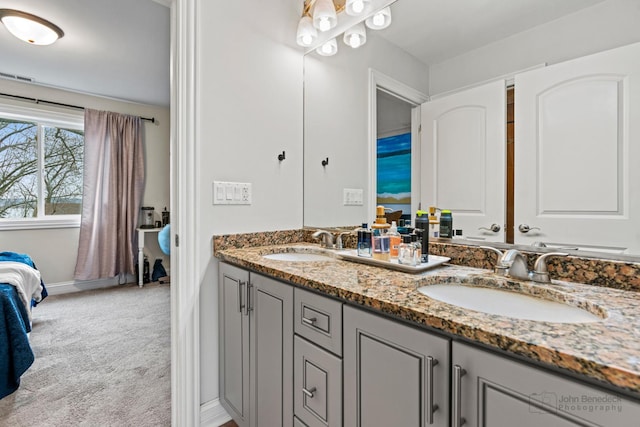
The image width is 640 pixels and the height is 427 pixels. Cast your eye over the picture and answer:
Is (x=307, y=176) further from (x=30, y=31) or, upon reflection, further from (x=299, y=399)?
(x=30, y=31)

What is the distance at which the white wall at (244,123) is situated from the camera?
5.01 ft

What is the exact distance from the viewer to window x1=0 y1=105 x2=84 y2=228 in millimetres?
3578

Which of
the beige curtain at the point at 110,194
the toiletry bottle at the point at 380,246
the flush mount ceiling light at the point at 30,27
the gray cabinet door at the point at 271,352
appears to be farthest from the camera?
the beige curtain at the point at 110,194

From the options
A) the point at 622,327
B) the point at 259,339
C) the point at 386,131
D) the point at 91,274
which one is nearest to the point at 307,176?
the point at 386,131

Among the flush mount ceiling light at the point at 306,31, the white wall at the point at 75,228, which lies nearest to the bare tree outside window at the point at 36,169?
the white wall at the point at 75,228

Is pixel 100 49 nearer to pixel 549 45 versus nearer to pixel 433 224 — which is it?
pixel 433 224

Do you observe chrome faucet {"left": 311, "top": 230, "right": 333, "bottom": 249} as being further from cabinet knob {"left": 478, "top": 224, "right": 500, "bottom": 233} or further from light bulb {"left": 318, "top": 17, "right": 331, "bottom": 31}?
light bulb {"left": 318, "top": 17, "right": 331, "bottom": 31}

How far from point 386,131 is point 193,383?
1536 mm

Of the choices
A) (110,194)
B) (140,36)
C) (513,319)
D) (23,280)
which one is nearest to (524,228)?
(513,319)

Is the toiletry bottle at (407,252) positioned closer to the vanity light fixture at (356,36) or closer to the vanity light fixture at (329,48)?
the vanity light fixture at (356,36)

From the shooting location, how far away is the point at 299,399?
3.51 feet

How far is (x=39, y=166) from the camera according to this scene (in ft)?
→ 12.3

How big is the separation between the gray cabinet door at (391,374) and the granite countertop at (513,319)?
0.05 metres

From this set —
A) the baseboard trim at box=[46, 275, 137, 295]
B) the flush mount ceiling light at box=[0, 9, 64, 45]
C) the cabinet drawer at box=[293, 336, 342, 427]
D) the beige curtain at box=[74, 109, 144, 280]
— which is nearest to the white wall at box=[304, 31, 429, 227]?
the cabinet drawer at box=[293, 336, 342, 427]
